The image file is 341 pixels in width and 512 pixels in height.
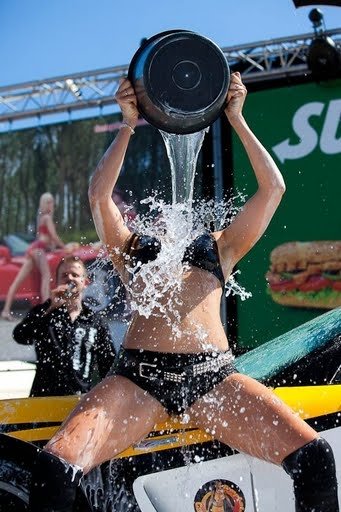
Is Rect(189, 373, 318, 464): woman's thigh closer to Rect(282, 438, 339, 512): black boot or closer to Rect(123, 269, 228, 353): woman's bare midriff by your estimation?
Rect(282, 438, 339, 512): black boot

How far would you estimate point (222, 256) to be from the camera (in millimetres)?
3115

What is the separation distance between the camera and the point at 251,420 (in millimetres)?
2734

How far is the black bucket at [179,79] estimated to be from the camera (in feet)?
9.78

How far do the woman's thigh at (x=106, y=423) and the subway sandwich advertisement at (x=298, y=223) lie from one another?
6388 millimetres

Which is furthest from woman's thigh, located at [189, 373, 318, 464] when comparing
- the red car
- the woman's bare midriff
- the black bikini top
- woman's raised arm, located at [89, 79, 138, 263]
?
the red car

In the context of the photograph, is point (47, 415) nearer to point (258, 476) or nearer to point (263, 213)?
point (258, 476)

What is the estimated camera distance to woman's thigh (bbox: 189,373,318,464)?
267 centimetres

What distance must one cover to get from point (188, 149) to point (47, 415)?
1.26 m

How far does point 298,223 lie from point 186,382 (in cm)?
664

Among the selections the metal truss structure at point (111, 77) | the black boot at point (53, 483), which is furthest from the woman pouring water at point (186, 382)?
the metal truss structure at point (111, 77)

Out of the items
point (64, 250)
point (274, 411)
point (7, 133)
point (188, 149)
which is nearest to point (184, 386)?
point (274, 411)

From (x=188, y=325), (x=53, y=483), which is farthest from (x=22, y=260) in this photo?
(x=53, y=483)

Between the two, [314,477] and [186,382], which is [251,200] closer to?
[186,382]

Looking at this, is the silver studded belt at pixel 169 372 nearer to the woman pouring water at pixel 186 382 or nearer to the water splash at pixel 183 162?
the woman pouring water at pixel 186 382
